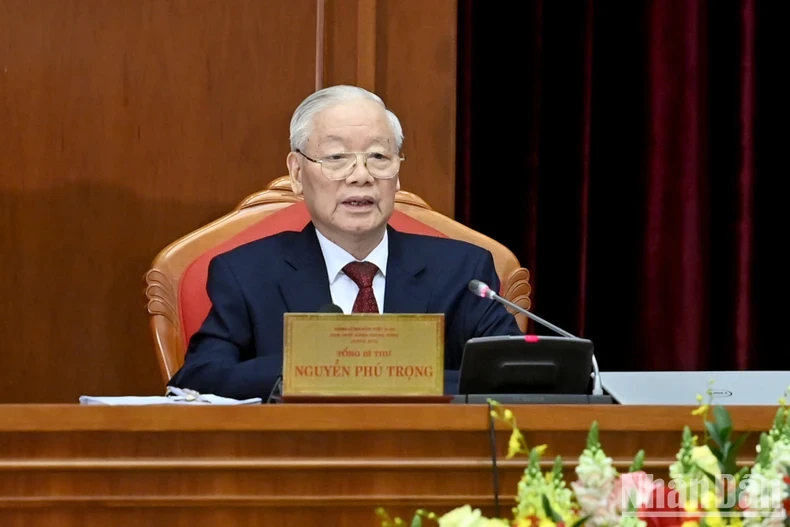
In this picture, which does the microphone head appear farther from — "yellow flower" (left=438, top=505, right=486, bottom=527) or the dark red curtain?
the dark red curtain

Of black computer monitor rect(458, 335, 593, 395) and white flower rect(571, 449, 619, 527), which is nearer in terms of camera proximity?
white flower rect(571, 449, 619, 527)

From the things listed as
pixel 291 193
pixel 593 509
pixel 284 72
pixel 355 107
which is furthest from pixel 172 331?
pixel 593 509

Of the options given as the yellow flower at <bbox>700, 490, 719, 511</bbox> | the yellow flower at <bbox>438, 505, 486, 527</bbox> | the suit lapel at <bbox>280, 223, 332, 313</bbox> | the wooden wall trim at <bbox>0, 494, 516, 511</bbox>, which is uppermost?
the suit lapel at <bbox>280, 223, 332, 313</bbox>

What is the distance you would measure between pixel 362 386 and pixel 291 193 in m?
1.22

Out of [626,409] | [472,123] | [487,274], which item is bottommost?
[626,409]

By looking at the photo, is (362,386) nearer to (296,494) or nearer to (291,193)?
(296,494)

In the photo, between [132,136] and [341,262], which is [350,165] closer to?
[341,262]

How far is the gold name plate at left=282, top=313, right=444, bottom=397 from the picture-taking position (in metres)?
1.61

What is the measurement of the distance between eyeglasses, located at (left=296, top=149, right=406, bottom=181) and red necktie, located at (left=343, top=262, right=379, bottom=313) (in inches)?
7.5

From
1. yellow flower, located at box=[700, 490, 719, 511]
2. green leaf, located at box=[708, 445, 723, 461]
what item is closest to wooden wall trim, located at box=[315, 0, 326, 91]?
green leaf, located at box=[708, 445, 723, 461]

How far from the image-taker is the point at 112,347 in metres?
3.00

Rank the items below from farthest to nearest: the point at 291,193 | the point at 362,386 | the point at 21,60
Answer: the point at 21,60, the point at 291,193, the point at 362,386

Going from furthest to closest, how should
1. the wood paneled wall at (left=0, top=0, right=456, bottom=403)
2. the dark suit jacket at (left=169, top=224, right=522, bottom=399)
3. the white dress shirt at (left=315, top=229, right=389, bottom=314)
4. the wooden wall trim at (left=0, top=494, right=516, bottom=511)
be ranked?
1. the wood paneled wall at (left=0, top=0, right=456, bottom=403)
2. the white dress shirt at (left=315, top=229, right=389, bottom=314)
3. the dark suit jacket at (left=169, top=224, right=522, bottom=399)
4. the wooden wall trim at (left=0, top=494, right=516, bottom=511)

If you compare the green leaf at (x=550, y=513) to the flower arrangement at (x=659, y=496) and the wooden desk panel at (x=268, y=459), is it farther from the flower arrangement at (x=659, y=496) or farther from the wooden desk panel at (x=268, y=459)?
the wooden desk panel at (x=268, y=459)
